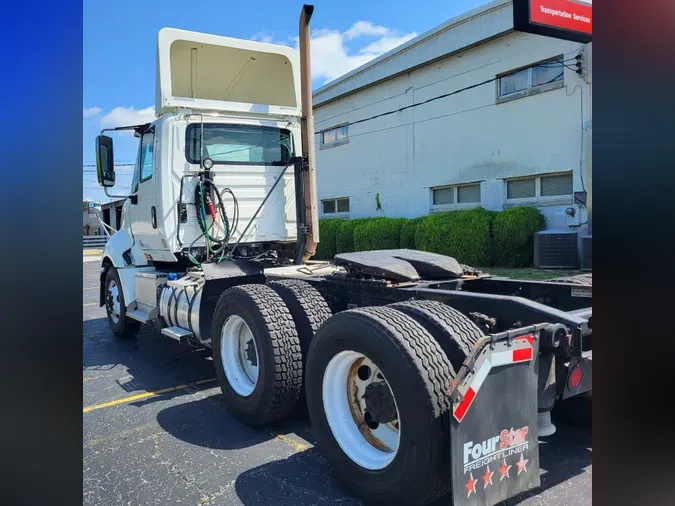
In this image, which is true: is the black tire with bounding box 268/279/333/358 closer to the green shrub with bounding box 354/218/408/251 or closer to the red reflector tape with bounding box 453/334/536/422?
the red reflector tape with bounding box 453/334/536/422

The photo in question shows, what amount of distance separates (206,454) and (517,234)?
9903mm

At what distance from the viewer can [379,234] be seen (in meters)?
15.5

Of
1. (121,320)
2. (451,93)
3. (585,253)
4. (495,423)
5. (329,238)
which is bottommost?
(121,320)

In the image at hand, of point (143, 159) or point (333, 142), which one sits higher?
point (333, 142)

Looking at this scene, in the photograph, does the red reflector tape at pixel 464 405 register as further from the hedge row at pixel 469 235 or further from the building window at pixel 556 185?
the building window at pixel 556 185

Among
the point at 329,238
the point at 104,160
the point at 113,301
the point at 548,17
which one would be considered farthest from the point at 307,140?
the point at 329,238

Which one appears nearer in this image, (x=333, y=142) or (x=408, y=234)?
(x=408, y=234)

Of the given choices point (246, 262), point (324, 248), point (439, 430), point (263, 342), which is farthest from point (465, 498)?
point (324, 248)

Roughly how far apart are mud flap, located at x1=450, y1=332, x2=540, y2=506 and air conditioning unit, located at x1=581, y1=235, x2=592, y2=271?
29.0ft

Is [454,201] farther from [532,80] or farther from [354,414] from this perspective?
[354,414]

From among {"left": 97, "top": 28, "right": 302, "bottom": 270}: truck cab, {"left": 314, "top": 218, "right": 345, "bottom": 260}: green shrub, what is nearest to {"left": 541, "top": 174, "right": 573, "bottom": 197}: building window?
{"left": 314, "top": 218, "right": 345, "bottom": 260}: green shrub

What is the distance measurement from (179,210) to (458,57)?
11.2 m

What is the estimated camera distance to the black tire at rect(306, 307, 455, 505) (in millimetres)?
2590

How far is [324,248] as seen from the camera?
1802 cm
